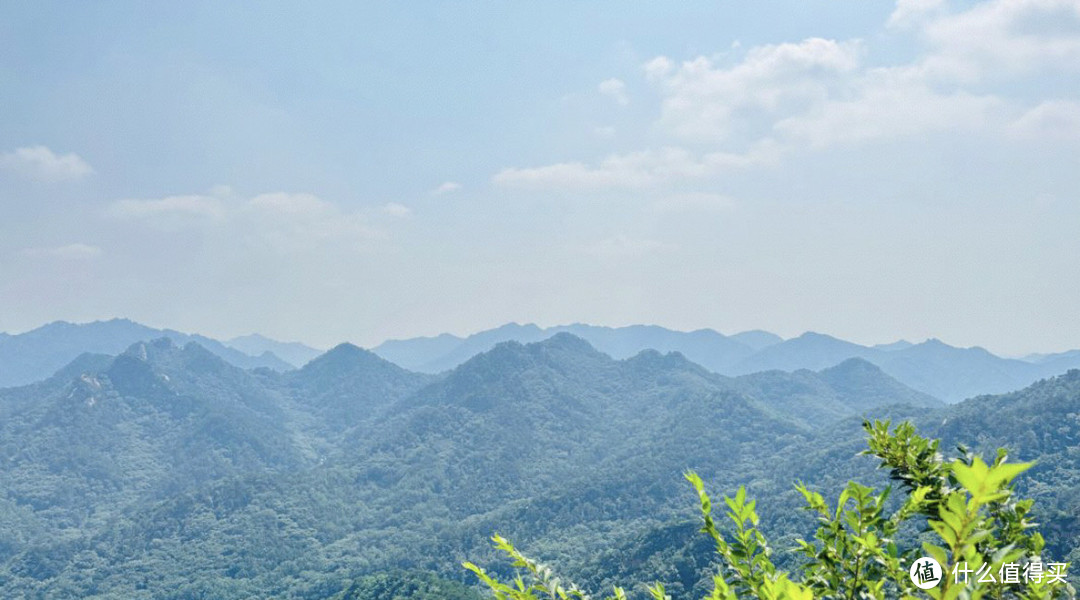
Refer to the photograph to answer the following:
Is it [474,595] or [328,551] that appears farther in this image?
[328,551]

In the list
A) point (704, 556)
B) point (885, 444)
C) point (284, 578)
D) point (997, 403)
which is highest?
point (885, 444)

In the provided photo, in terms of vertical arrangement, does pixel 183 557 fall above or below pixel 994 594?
below

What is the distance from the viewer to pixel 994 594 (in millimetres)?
4969

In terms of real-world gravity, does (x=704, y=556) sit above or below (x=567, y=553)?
above

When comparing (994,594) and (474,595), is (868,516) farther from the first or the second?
(474,595)

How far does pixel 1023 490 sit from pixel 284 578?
17676cm

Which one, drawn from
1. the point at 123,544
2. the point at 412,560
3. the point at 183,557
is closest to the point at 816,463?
the point at 412,560

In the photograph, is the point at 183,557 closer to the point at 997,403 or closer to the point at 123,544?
the point at 123,544

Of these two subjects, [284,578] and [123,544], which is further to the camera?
[123,544]

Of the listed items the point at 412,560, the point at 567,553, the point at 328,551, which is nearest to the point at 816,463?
the point at 567,553

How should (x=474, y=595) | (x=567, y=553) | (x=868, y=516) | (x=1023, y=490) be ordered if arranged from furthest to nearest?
1. (x=567, y=553)
2. (x=1023, y=490)
3. (x=474, y=595)
4. (x=868, y=516)

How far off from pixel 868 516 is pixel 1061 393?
214347 mm

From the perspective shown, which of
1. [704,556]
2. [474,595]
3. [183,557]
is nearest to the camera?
[474,595]

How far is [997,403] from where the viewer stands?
623 ft
